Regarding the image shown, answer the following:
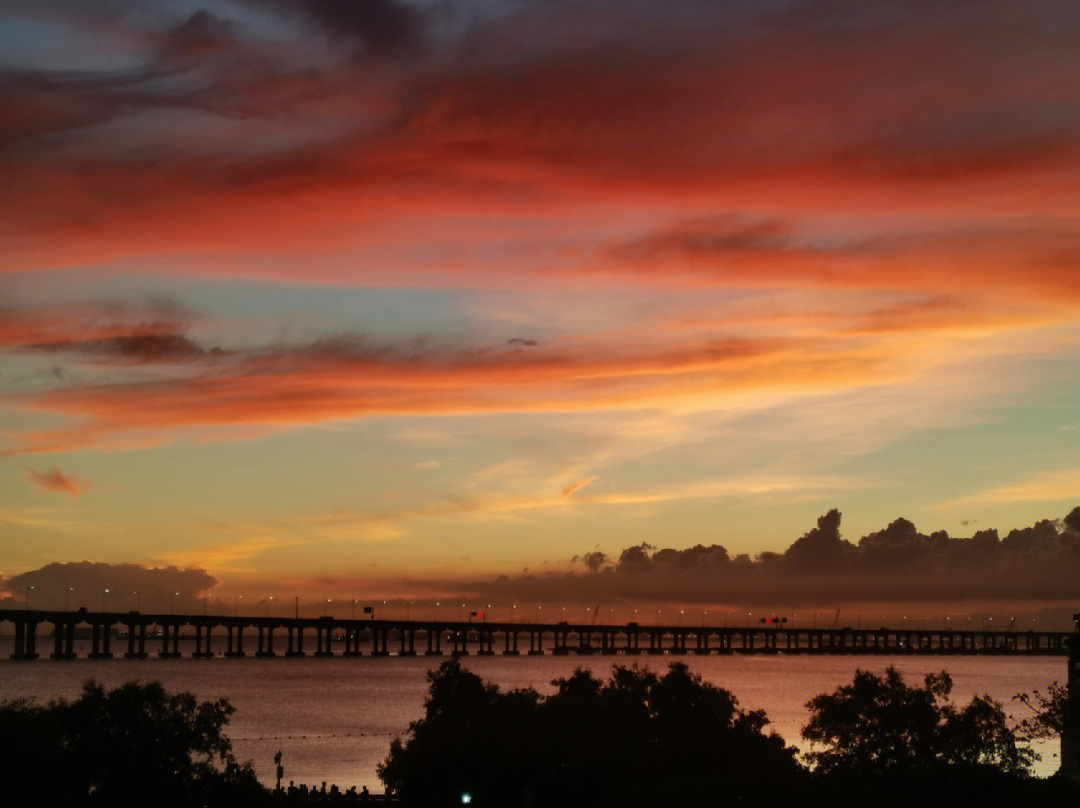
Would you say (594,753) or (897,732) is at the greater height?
(897,732)

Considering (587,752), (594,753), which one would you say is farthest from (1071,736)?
(587,752)

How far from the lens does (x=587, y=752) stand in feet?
172

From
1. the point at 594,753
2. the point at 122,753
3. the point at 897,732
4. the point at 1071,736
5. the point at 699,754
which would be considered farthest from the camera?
the point at 1071,736

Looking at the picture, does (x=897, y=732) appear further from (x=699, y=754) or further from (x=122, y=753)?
(x=122, y=753)

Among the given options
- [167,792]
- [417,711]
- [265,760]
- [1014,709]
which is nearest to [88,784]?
[167,792]

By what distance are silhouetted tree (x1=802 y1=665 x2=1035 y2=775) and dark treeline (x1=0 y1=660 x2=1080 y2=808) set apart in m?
0.06

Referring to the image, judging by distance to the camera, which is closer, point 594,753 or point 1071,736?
point 594,753

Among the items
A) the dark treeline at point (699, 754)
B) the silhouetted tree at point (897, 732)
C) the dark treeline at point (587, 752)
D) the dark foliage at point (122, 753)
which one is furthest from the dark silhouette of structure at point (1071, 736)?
the dark foliage at point (122, 753)

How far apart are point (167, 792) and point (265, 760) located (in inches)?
2317

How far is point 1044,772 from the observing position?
9156 cm

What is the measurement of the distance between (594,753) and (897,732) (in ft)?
39.9

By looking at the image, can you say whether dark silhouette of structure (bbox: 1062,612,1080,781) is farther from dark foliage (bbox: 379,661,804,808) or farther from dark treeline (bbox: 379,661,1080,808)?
dark foliage (bbox: 379,661,804,808)

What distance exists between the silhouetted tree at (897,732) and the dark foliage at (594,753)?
229 centimetres

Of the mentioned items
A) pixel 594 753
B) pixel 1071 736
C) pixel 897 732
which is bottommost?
pixel 594 753
